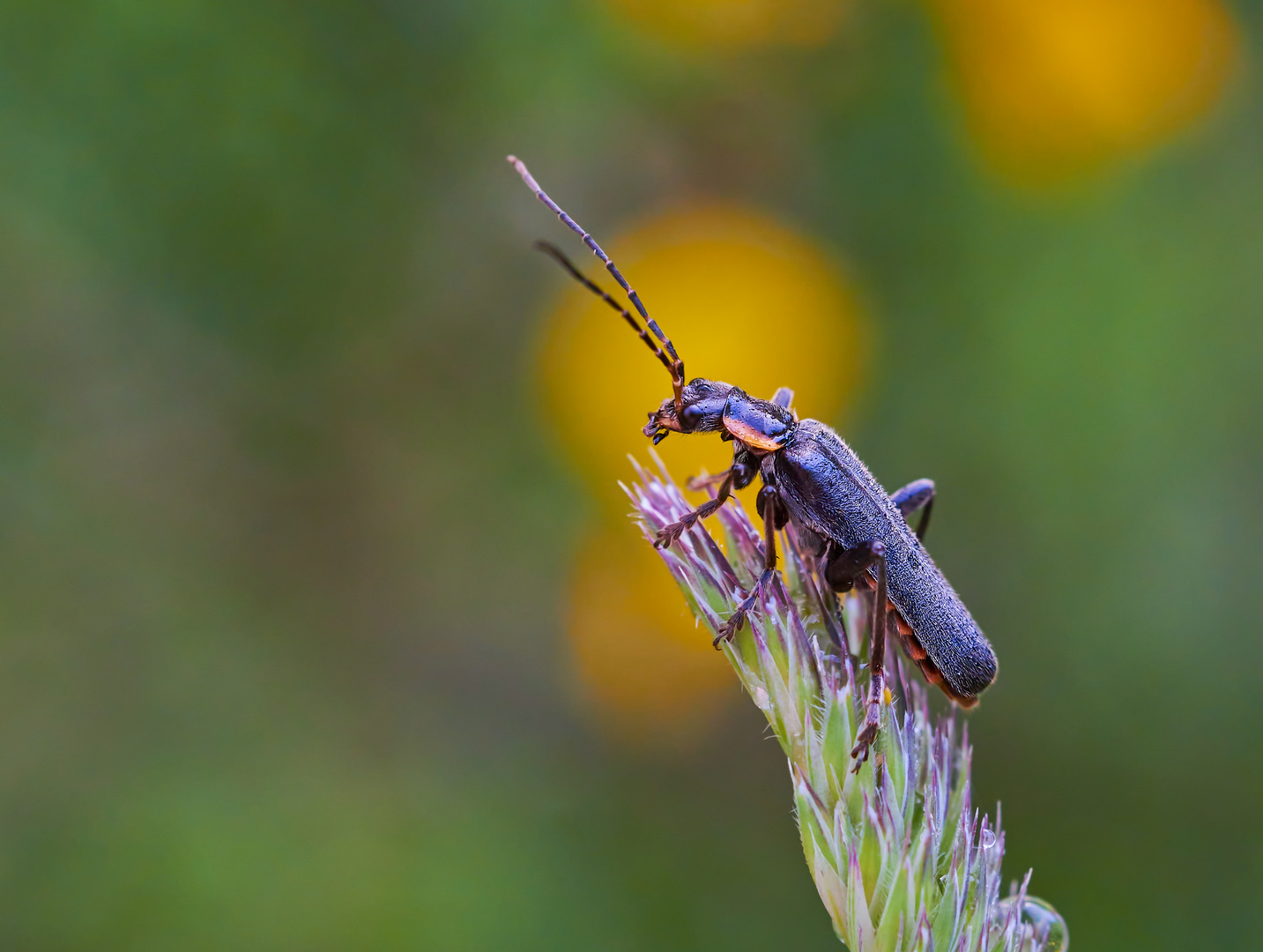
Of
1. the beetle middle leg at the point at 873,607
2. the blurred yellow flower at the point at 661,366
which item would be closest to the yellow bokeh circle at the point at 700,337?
the blurred yellow flower at the point at 661,366

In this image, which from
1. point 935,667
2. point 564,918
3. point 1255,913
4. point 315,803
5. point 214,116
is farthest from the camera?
point 214,116

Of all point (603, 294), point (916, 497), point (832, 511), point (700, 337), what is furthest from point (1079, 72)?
point (603, 294)

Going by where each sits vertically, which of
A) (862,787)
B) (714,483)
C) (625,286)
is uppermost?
(625,286)

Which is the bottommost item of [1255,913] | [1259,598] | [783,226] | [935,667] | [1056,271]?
[1255,913]

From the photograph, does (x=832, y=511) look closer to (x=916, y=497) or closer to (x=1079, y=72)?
(x=916, y=497)

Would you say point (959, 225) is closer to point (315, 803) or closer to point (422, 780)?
point (422, 780)

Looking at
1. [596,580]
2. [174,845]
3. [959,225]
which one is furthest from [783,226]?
[174,845]
